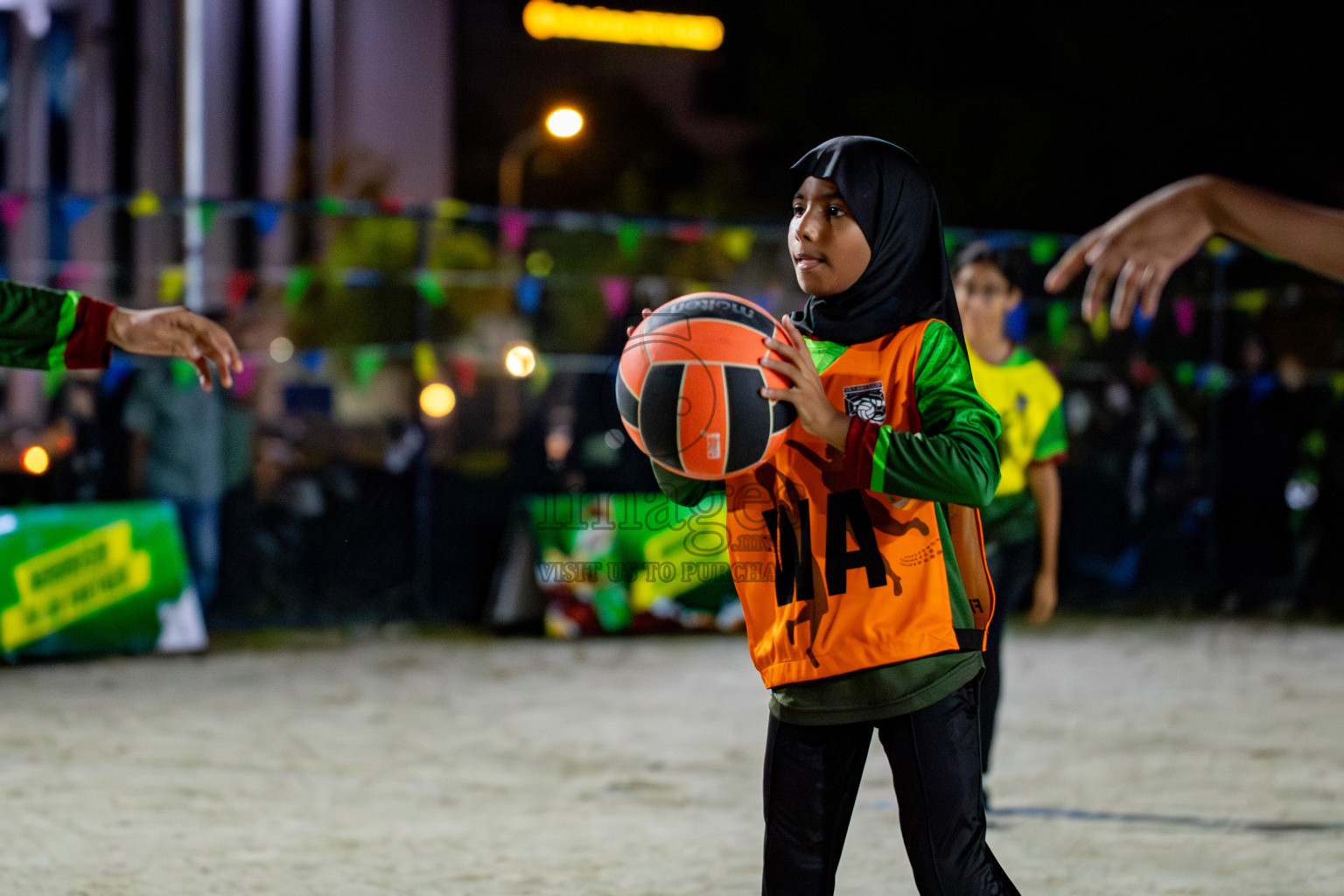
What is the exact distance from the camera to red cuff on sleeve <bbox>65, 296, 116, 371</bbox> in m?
3.29

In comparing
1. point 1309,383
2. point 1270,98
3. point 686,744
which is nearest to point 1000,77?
point 1270,98

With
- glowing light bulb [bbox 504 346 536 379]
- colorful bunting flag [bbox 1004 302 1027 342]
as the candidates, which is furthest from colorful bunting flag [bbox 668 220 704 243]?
colorful bunting flag [bbox 1004 302 1027 342]

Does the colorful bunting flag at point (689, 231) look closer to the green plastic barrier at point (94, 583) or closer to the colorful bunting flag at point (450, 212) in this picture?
the colorful bunting flag at point (450, 212)

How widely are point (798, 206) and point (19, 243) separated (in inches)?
945

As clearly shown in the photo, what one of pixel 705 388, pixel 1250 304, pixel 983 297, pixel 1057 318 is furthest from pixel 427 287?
pixel 705 388

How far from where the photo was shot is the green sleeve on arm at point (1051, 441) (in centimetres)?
510

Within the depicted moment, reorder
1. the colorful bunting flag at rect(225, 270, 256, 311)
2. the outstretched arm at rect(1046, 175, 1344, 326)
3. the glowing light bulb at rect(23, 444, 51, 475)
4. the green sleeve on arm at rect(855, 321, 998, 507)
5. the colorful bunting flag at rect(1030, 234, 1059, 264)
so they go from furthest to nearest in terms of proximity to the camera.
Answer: the colorful bunting flag at rect(1030, 234, 1059, 264), the colorful bunting flag at rect(225, 270, 256, 311), the glowing light bulb at rect(23, 444, 51, 475), the outstretched arm at rect(1046, 175, 1344, 326), the green sleeve on arm at rect(855, 321, 998, 507)

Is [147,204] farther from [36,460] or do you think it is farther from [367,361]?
[367,361]

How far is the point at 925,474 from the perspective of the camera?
8.13ft

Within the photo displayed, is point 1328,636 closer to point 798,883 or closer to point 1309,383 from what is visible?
point 1309,383

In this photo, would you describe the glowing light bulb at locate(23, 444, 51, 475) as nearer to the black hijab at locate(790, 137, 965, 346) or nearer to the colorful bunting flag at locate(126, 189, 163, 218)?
the colorful bunting flag at locate(126, 189, 163, 218)

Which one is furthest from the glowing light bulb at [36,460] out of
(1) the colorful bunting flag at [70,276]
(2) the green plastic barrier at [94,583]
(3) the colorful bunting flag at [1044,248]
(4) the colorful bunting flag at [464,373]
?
(3) the colorful bunting flag at [1044,248]

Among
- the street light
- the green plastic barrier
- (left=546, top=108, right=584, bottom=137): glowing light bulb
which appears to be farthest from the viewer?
the street light

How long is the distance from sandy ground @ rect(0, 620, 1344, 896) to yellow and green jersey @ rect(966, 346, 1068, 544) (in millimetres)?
1127
